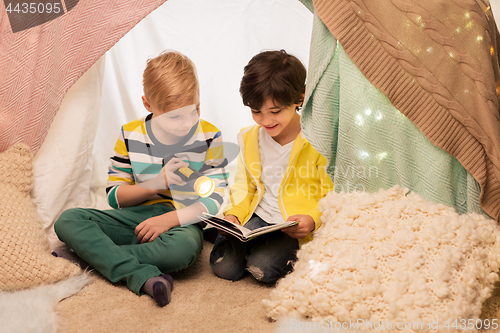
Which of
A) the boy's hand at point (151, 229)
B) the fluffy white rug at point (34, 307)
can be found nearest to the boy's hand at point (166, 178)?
the boy's hand at point (151, 229)

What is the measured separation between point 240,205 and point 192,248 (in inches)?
7.9

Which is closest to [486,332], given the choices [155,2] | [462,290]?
[462,290]

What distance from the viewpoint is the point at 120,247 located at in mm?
952

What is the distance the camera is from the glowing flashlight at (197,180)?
3.64 feet

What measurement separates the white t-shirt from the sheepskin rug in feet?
0.94

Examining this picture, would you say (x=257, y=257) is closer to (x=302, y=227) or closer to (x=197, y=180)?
(x=302, y=227)

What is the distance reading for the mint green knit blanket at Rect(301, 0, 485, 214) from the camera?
80 centimetres

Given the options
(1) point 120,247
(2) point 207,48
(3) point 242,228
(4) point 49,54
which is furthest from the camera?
(2) point 207,48

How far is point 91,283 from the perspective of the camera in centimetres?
92

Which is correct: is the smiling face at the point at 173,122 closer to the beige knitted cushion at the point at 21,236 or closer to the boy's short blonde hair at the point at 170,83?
the boy's short blonde hair at the point at 170,83

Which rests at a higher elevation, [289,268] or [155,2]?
[155,2]

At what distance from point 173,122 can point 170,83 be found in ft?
0.40

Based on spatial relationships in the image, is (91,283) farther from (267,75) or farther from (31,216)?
(267,75)

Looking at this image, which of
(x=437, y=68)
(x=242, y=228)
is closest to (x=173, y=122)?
(x=242, y=228)
